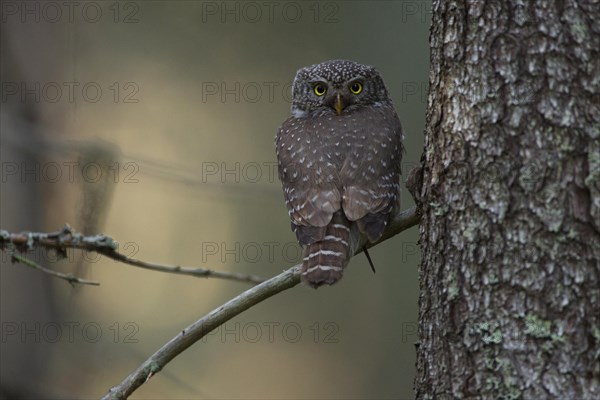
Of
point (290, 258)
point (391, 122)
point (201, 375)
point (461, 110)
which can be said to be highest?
point (461, 110)

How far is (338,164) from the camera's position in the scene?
430cm

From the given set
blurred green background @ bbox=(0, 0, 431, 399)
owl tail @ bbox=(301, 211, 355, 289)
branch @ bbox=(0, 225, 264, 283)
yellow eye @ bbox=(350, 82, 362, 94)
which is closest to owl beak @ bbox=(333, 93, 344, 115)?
yellow eye @ bbox=(350, 82, 362, 94)

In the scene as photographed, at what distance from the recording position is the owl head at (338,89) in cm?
506

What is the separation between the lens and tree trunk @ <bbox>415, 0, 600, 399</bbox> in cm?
254

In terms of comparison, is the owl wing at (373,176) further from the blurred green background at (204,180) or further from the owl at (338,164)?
the blurred green background at (204,180)

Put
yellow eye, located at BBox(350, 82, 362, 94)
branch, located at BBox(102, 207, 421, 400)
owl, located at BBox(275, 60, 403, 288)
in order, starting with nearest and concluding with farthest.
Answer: branch, located at BBox(102, 207, 421, 400), owl, located at BBox(275, 60, 403, 288), yellow eye, located at BBox(350, 82, 362, 94)

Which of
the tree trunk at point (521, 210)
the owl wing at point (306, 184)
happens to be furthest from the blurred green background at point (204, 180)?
the tree trunk at point (521, 210)

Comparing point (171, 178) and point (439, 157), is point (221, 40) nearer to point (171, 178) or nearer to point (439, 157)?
point (171, 178)

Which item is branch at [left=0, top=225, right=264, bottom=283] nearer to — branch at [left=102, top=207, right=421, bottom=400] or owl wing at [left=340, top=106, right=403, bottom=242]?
branch at [left=102, top=207, right=421, bottom=400]

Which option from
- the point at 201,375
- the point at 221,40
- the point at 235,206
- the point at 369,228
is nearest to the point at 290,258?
the point at 235,206

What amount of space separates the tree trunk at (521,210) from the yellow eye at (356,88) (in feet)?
7.51

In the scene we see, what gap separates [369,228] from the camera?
391cm

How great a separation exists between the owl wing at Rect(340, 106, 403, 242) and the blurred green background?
4.68 feet

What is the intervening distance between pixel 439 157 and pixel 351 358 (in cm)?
589
